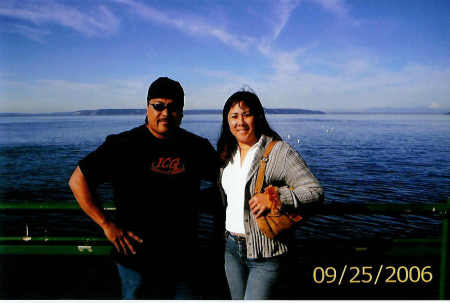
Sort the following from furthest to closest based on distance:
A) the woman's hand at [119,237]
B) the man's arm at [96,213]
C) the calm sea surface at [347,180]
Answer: the calm sea surface at [347,180] → the woman's hand at [119,237] → the man's arm at [96,213]

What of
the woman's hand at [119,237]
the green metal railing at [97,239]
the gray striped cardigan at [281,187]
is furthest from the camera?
the green metal railing at [97,239]

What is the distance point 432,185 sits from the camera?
1667 centimetres

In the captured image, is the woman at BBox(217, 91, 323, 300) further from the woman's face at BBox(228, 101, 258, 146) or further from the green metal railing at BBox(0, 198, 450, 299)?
the green metal railing at BBox(0, 198, 450, 299)

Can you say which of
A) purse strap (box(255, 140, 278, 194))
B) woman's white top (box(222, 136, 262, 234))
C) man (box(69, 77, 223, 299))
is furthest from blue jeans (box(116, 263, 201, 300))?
purse strap (box(255, 140, 278, 194))

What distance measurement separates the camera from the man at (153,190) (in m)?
2.18

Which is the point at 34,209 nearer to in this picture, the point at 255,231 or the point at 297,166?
the point at 255,231

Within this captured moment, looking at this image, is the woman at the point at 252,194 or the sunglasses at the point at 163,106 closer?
the woman at the point at 252,194

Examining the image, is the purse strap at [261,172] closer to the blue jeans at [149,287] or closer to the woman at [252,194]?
the woman at [252,194]

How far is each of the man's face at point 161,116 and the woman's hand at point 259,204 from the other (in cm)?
80

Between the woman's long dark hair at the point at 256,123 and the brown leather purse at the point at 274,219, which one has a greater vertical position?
the woman's long dark hair at the point at 256,123

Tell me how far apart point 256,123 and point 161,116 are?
2.25ft

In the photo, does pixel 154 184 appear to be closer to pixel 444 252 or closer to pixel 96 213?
pixel 96 213

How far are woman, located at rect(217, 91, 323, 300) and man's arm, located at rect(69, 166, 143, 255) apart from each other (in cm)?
73

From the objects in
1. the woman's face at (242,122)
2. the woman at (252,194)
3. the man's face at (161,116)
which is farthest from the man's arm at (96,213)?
the woman's face at (242,122)
